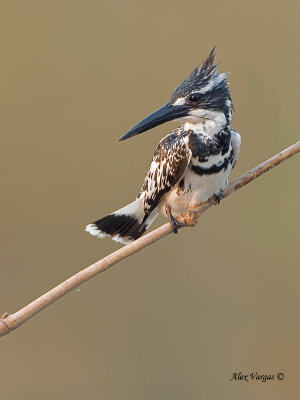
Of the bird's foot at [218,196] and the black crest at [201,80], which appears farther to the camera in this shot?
the bird's foot at [218,196]

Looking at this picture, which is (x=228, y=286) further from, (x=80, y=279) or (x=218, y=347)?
(x=80, y=279)

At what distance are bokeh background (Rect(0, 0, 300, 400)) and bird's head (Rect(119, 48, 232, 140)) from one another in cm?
65

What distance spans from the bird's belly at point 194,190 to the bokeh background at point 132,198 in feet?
1.85

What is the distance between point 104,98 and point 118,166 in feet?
1.24

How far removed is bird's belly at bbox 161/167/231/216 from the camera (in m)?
2.59

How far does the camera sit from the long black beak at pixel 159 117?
2.40 meters

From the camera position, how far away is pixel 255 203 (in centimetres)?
330

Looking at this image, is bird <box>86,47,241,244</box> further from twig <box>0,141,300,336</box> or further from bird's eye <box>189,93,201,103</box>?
twig <box>0,141,300,336</box>

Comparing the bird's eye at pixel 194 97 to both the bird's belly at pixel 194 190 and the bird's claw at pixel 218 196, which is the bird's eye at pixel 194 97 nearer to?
the bird's belly at pixel 194 190

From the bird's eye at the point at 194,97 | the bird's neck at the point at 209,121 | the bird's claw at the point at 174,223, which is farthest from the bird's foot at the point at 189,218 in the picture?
the bird's eye at the point at 194,97

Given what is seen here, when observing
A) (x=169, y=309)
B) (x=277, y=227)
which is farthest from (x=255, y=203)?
(x=169, y=309)

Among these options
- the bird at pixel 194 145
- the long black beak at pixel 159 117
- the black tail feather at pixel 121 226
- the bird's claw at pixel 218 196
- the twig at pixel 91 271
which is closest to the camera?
the twig at pixel 91 271

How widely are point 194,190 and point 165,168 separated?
0.49 ft

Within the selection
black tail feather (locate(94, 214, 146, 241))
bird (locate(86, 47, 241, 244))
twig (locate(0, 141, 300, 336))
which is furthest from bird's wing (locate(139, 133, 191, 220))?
twig (locate(0, 141, 300, 336))
